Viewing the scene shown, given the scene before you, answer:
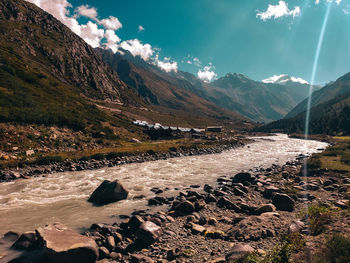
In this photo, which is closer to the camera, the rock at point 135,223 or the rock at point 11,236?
the rock at point 11,236

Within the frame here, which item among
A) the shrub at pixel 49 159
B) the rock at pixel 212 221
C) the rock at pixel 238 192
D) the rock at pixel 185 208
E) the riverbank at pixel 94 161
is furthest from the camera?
the shrub at pixel 49 159

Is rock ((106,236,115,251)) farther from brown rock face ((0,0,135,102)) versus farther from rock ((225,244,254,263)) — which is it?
brown rock face ((0,0,135,102))

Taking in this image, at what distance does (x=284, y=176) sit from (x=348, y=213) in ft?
53.1

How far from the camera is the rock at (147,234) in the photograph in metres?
10.3

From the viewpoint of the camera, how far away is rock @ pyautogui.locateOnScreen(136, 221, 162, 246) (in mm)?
10328

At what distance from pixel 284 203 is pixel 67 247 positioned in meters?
14.8

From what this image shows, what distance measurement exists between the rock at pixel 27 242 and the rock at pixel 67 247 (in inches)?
27.0

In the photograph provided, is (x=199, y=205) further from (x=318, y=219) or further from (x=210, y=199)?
(x=318, y=219)

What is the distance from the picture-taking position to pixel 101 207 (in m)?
15.9

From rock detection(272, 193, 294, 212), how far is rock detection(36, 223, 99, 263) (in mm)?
13317

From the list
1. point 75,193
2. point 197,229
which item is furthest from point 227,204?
point 75,193

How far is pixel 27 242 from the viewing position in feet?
32.2

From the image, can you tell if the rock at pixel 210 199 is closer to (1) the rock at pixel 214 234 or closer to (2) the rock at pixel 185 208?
(2) the rock at pixel 185 208

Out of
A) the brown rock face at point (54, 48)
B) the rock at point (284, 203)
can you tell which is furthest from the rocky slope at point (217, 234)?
the brown rock face at point (54, 48)
